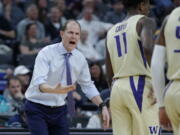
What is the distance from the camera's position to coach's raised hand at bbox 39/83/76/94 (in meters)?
7.44

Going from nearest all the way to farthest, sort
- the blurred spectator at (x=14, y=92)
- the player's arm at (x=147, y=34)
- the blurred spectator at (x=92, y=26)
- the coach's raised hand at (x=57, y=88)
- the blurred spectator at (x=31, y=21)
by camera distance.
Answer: the player's arm at (x=147, y=34)
the coach's raised hand at (x=57, y=88)
the blurred spectator at (x=14, y=92)
the blurred spectator at (x=31, y=21)
the blurred spectator at (x=92, y=26)

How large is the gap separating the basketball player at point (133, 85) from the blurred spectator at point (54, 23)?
7.53 meters

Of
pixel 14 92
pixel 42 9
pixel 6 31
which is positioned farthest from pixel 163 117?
pixel 42 9

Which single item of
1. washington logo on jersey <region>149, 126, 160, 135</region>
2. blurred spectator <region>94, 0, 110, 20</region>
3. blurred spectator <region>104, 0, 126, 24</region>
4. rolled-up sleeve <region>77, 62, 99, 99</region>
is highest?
blurred spectator <region>94, 0, 110, 20</region>

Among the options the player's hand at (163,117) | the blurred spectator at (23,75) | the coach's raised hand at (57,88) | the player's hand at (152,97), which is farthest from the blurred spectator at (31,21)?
the player's hand at (163,117)

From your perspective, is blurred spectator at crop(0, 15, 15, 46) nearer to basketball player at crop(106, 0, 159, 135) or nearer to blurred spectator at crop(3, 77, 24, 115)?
blurred spectator at crop(3, 77, 24, 115)

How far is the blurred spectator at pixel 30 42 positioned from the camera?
44.8ft

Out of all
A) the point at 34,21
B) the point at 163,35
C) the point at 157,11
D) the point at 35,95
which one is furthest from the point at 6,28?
the point at 163,35

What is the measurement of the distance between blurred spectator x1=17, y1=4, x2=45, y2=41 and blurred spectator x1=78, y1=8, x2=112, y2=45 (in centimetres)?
87

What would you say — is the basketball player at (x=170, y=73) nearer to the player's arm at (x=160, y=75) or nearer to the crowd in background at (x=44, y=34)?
the player's arm at (x=160, y=75)

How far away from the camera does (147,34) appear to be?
6.79 meters

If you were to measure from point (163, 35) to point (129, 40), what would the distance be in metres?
1.14

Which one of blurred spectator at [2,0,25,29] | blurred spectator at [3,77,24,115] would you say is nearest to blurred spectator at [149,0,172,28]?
blurred spectator at [2,0,25,29]

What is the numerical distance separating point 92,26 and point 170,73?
29.8 ft
